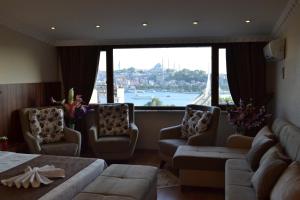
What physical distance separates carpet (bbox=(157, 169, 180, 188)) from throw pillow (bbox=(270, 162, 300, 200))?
1942 millimetres

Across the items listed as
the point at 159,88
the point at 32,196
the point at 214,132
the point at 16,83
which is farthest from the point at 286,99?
the point at 16,83

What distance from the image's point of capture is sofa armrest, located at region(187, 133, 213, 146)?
173 inches

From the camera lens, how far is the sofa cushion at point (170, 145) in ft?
14.7

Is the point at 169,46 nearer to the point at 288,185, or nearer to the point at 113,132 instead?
the point at 113,132

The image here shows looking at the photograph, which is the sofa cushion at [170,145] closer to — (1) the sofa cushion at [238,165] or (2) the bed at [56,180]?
(1) the sofa cushion at [238,165]

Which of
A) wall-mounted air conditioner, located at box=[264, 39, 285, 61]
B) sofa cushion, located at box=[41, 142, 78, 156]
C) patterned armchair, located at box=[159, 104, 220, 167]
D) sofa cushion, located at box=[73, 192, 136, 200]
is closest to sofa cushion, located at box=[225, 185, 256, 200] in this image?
sofa cushion, located at box=[73, 192, 136, 200]

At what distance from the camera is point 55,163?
3.16 meters

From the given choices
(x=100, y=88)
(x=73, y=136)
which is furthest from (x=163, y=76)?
(x=73, y=136)

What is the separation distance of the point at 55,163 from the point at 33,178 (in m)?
0.55

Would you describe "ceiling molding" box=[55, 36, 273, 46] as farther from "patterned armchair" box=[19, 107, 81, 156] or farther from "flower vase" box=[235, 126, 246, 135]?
"flower vase" box=[235, 126, 246, 135]

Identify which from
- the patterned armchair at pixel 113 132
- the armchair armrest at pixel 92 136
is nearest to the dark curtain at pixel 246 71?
the patterned armchair at pixel 113 132

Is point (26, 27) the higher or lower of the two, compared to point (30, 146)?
higher

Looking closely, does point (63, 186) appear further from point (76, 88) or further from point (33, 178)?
point (76, 88)

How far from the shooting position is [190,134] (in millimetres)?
4840
